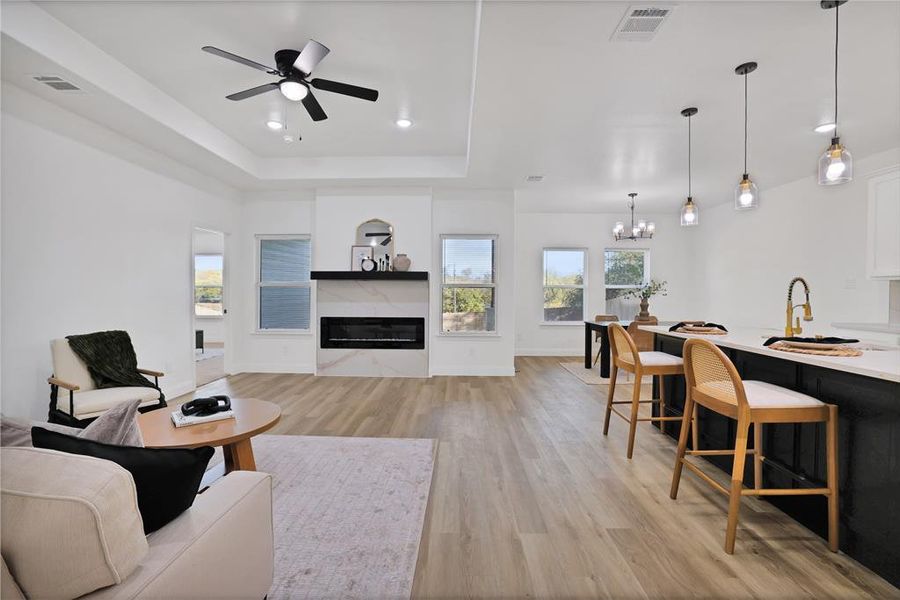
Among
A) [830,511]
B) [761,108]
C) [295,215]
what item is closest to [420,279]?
[295,215]

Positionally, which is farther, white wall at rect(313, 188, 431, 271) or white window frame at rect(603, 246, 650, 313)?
white window frame at rect(603, 246, 650, 313)

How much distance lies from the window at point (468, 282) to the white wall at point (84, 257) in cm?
326

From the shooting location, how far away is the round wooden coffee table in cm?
197

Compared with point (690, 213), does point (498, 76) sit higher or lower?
higher

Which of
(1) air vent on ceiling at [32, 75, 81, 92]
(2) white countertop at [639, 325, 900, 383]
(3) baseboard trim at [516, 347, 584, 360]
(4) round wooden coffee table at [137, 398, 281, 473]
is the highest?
(1) air vent on ceiling at [32, 75, 81, 92]

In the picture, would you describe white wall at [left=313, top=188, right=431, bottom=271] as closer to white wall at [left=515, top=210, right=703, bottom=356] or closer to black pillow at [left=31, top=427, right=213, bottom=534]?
white wall at [left=515, top=210, right=703, bottom=356]

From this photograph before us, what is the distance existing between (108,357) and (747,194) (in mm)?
5188

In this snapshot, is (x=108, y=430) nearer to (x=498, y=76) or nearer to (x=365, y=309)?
(x=498, y=76)

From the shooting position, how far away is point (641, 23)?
224cm

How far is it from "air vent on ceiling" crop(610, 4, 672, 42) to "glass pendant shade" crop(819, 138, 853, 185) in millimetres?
1153

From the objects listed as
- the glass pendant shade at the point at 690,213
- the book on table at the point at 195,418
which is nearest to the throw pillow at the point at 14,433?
the book on table at the point at 195,418

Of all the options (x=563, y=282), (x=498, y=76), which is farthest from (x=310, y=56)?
(x=563, y=282)

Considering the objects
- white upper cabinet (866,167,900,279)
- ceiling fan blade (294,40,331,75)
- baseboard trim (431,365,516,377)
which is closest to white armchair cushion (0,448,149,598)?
ceiling fan blade (294,40,331,75)

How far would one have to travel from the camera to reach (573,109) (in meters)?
3.35
